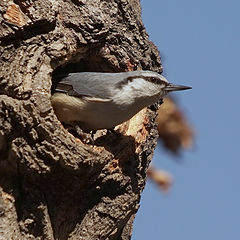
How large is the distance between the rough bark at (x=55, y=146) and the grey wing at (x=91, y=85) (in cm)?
14

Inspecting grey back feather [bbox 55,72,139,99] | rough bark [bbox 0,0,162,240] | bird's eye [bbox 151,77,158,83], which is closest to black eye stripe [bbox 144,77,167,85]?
bird's eye [bbox 151,77,158,83]

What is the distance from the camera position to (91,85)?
15.2 feet

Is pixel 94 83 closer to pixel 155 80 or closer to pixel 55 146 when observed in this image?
pixel 155 80

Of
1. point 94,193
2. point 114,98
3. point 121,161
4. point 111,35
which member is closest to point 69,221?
point 94,193

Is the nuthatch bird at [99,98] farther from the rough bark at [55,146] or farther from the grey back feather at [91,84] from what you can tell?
the rough bark at [55,146]

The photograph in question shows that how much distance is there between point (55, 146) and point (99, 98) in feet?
2.19

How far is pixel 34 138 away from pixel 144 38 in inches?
50.4

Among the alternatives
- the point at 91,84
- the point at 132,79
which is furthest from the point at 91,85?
the point at 132,79

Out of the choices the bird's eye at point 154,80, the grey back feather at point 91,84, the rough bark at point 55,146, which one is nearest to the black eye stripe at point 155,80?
the bird's eye at point 154,80

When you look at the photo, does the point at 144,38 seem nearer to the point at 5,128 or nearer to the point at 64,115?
the point at 64,115

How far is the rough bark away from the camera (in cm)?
406

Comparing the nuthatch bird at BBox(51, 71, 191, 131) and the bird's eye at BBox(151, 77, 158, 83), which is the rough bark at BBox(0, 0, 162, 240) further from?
the bird's eye at BBox(151, 77, 158, 83)

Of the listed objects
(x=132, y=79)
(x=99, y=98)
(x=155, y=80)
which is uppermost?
(x=155, y=80)

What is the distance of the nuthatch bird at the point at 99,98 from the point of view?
4.62 metres
